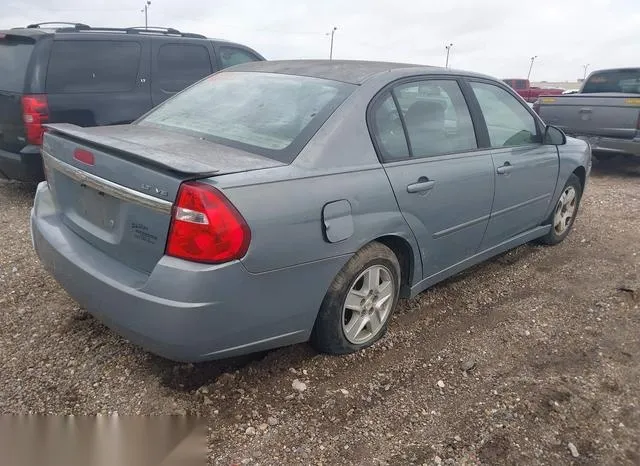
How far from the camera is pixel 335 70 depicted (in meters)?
3.20

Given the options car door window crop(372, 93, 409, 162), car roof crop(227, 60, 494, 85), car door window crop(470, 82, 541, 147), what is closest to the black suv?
car roof crop(227, 60, 494, 85)

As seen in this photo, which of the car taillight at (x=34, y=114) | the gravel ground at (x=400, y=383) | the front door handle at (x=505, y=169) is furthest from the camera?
the car taillight at (x=34, y=114)

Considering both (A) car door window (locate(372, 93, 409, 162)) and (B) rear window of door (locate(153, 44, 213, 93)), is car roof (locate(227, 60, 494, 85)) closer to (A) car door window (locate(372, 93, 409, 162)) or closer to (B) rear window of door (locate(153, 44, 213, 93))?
(A) car door window (locate(372, 93, 409, 162))

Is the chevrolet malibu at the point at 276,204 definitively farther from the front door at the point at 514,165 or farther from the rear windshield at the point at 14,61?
the rear windshield at the point at 14,61

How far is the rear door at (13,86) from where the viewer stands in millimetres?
5137

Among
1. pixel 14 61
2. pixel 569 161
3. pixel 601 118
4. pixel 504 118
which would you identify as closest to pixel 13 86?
pixel 14 61

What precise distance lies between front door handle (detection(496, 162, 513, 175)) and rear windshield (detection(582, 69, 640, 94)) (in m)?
6.59

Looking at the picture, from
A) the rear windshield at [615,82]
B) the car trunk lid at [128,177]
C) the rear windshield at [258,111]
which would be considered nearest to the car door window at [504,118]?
the rear windshield at [258,111]

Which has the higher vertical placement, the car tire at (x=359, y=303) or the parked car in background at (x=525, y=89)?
the car tire at (x=359, y=303)

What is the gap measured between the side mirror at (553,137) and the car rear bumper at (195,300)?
2524 mm

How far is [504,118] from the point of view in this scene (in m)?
3.98

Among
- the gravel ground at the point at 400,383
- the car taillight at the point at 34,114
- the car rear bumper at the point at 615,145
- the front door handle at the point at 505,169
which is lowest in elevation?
the gravel ground at the point at 400,383

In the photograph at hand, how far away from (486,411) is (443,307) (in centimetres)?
114

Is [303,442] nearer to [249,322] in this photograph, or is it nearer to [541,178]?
[249,322]
